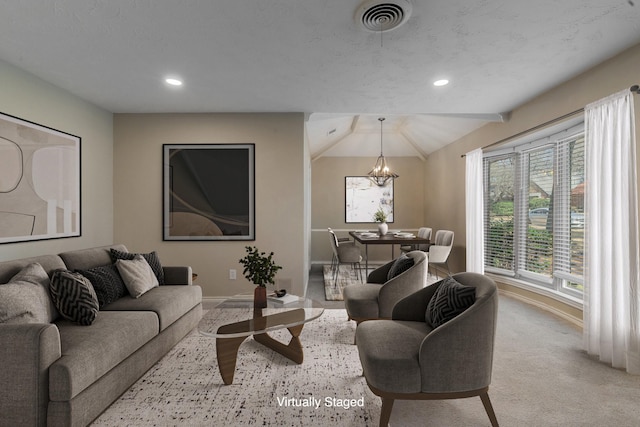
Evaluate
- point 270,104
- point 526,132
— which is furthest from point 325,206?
point 526,132

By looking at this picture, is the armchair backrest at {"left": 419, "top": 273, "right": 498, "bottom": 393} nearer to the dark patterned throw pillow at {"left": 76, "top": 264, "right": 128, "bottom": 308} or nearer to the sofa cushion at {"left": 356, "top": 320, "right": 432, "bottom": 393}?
the sofa cushion at {"left": 356, "top": 320, "right": 432, "bottom": 393}

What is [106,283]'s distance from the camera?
274 cm

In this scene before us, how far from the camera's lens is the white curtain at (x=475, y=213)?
15.9 feet

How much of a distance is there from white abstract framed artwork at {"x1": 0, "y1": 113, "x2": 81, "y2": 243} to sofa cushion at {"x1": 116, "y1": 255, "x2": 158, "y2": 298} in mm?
894

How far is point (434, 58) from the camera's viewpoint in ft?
9.07

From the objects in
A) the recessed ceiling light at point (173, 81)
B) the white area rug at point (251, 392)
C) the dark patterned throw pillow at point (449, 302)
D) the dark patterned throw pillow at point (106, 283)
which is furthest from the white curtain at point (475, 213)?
the dark patterned throw pillow at point (106, 283)

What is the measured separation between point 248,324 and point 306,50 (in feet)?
6.89

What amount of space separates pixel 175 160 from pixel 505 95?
3.98 meters

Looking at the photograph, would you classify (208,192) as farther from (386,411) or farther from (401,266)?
(386,411)

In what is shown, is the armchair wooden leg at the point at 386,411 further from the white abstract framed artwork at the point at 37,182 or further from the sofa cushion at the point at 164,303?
the white abstract framed artwork at the point at 37,182

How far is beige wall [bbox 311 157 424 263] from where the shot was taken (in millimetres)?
7715

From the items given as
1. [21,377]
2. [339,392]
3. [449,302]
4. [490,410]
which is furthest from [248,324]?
[490,410]

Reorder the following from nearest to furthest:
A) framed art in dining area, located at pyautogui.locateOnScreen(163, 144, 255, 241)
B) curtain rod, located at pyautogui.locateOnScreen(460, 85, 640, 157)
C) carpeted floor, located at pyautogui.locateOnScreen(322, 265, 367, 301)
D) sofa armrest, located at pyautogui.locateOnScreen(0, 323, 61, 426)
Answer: sofa armrest, located at pyautogui.locateOnScreen(0, 323, 61, 426) < curtain rod, located at pyautogui.locateOnScreen(460, 85, 640, 157) < framed art in dining area, located at pyautogui.locateOnScreen(163, 144, 255, 241) < carpeted floor, located at pyautogui.locateOnScreen(322, 265, 367, 301)

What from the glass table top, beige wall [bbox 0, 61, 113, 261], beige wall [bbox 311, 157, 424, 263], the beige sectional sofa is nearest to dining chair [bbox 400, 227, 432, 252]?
beige wall [bbox 311, 157, 424, 263]
